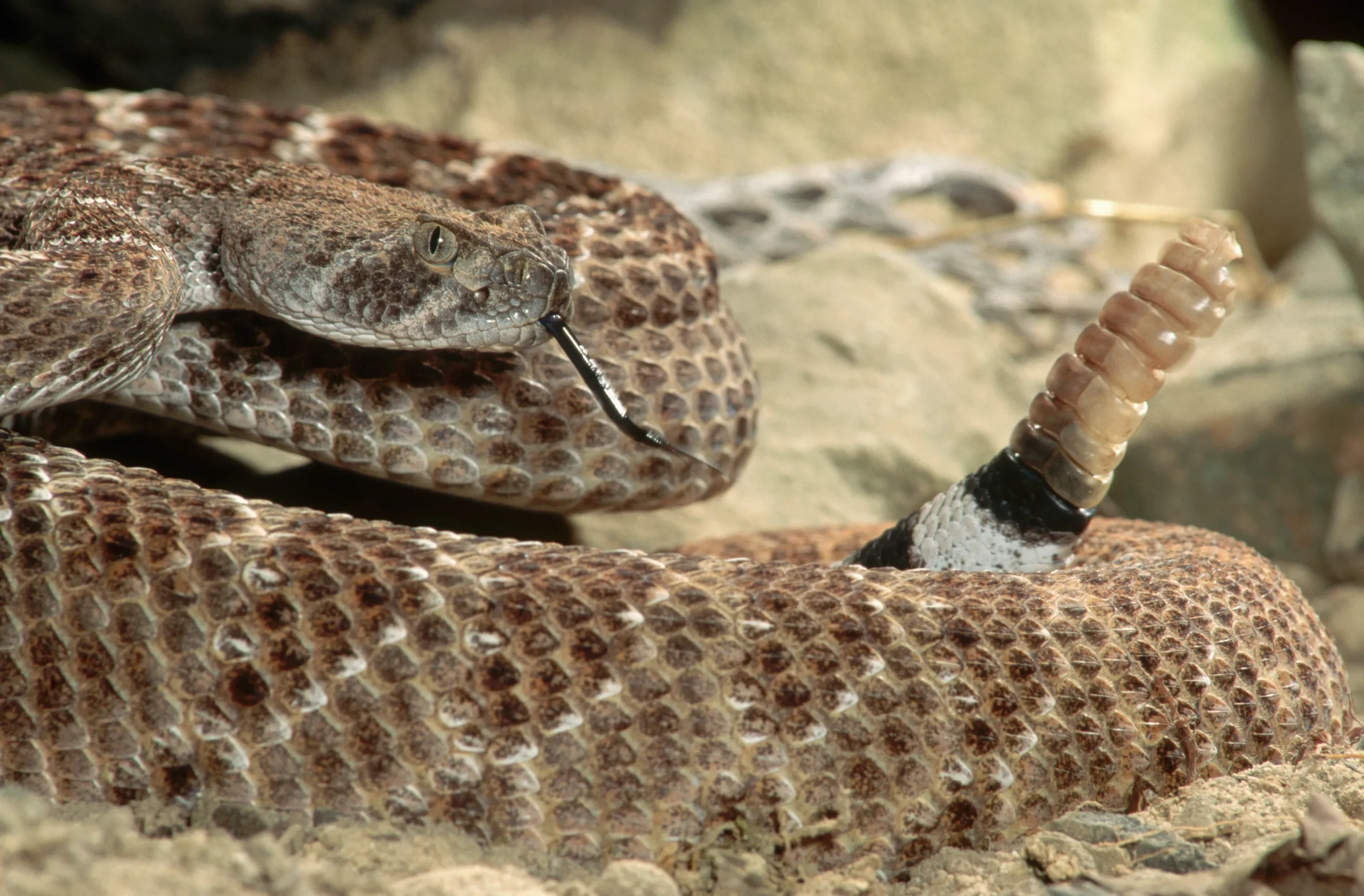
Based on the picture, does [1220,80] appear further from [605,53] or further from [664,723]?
[664,723]

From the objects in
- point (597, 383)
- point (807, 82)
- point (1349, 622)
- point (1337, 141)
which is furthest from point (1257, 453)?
point (807, 82)

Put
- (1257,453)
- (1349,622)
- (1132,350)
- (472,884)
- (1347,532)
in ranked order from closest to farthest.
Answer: (472,884), (1132,350), (1349,622), (1347,532), (1257,453)

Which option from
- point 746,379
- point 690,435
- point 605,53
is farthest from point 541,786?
point 605,53

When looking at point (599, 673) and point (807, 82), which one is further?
point (807, 82)

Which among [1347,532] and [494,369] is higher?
[494,369]

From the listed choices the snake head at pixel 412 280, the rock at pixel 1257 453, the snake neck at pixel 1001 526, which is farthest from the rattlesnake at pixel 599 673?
the rock at pixel 1257 453

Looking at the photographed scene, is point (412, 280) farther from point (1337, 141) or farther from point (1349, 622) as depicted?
point (1337, 141)
